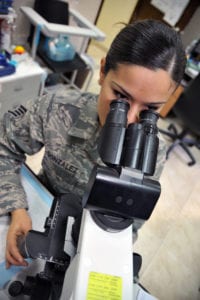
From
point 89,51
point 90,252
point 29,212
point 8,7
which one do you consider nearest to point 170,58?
point 90,252

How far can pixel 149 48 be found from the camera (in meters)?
0.66

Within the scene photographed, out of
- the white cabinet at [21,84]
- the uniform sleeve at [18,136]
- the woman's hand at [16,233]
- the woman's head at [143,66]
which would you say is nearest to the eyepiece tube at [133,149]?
the woman's head at [143,66]

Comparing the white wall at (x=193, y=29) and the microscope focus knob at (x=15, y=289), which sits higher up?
the white wall at (x=193, y=29)

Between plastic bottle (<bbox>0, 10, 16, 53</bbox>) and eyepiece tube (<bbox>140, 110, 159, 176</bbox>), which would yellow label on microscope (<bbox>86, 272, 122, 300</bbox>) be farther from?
plastic bottle (<bbox>0, 10, 16, 53</bbox>)

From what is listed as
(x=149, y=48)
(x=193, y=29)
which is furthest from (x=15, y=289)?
(x=193, y=29)

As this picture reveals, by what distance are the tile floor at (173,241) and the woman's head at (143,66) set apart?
60.4 inches

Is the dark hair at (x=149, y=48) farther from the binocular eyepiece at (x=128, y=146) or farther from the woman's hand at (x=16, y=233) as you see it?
the woman's hand at (x=16, y=233)

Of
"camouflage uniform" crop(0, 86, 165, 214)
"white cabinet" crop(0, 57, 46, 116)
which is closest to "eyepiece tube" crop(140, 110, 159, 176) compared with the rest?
"camouflage uniform" crop(0, 86, 165, 214)

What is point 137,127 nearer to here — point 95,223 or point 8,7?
point 95,223

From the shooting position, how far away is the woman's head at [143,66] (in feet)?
2.13

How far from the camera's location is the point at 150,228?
2.09 meters

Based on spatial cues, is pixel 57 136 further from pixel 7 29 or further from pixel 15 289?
pixel 7 29

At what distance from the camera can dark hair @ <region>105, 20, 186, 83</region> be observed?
25.9 inches

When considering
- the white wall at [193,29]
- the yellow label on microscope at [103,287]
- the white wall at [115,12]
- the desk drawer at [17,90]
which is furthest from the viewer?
the white wall at [193,29]
